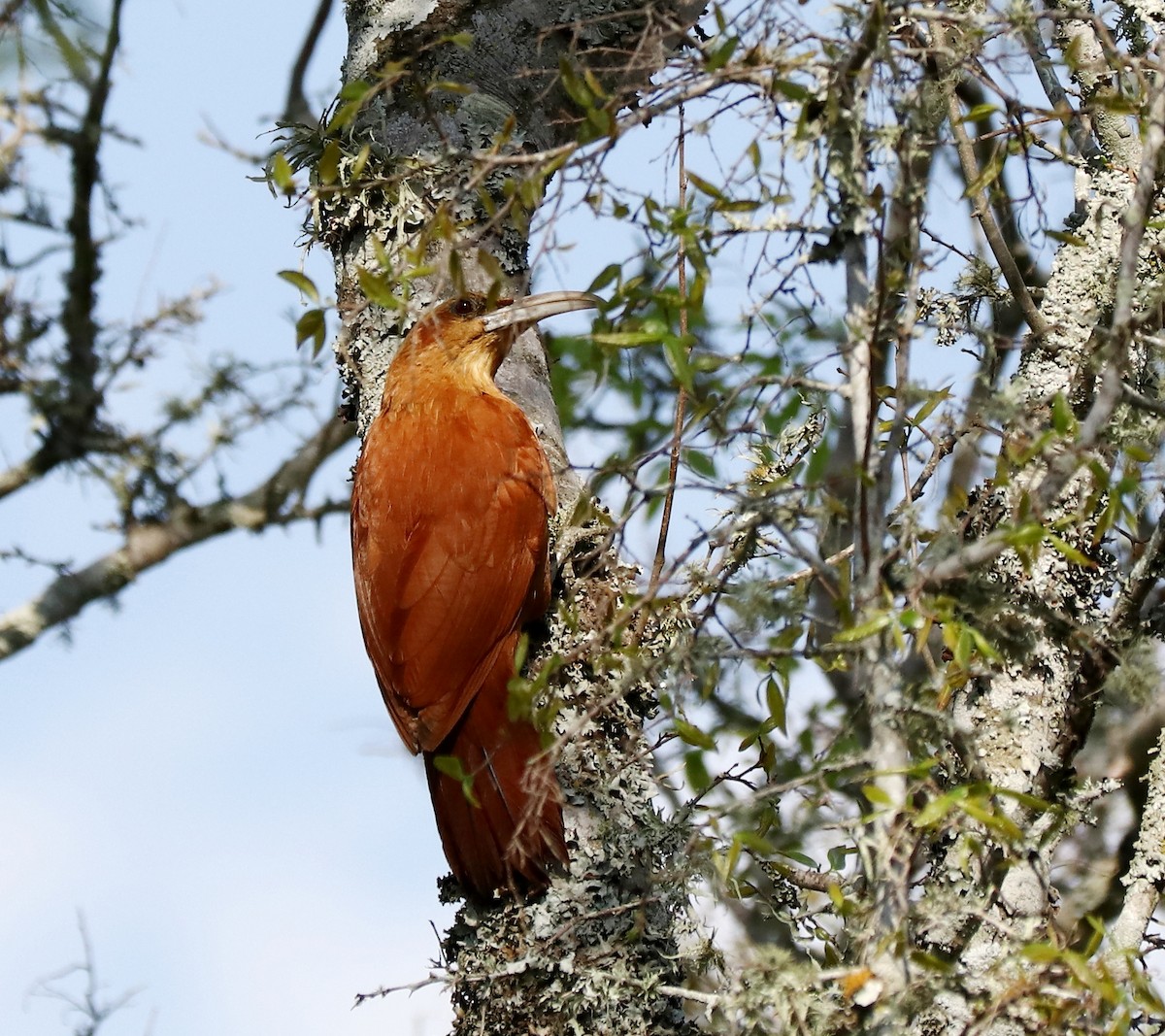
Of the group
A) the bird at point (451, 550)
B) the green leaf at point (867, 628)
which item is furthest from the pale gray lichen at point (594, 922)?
the green leaf at point (867, 628)

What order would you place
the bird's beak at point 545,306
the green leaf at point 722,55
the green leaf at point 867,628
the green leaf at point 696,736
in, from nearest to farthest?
the green leaf at point 867,628 < the green leaf at point 722,55 < the green leaf at point 696,736 < the bird's beak at point 545,306

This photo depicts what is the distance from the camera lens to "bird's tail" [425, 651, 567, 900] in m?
3.09

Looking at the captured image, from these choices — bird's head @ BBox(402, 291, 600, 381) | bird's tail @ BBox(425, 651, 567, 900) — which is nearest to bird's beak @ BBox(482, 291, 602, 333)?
bird's head @ BBox(402, 291, 600, 381)

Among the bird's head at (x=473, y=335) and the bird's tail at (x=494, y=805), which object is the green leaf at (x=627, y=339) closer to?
the bird's tail at (x=494, y=805)

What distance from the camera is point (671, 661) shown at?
2.15m

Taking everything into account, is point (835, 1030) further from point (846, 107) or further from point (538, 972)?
point (846, 107)

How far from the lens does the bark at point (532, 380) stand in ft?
7.70

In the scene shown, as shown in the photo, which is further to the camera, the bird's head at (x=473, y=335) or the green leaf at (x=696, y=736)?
the bird's head at (x=473, y=335)

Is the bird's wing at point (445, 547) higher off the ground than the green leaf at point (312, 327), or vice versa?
the bird's wing at point (445, 547)

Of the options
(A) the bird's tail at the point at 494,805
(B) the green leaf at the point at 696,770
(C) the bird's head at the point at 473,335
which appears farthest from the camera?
(C) the bird's head at the point at 473,335

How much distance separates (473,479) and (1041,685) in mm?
1593

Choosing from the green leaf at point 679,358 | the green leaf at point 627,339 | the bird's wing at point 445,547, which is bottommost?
the green leaf at point 679,358

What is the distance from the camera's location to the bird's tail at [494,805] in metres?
3.09

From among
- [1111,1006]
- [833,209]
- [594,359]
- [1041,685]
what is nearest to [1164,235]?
[1041,685]
